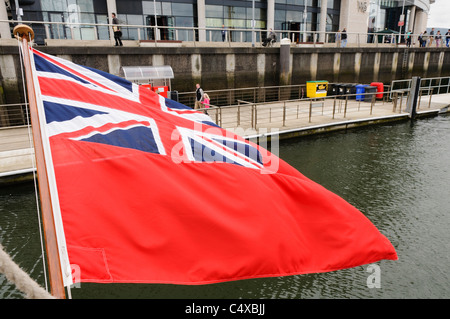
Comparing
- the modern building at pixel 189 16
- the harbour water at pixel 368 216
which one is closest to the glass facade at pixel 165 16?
the modern building at pixel 189 16

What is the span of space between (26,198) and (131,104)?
6.64 m

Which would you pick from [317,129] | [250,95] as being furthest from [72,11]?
[317,129]

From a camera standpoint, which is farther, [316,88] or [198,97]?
[316,88]

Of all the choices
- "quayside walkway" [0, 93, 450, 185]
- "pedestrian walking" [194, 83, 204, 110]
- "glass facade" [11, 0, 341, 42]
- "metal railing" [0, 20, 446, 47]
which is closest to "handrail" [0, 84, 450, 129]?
"quayside walkway" [0, 93, 450, 185]

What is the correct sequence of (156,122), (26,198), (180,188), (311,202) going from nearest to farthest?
(180,188)
(311,202)
(156,122)
(26,198)

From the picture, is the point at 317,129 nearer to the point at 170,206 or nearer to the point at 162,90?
the point at 162,90

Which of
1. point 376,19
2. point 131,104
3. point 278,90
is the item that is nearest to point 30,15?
point 278,90

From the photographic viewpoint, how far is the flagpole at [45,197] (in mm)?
1896

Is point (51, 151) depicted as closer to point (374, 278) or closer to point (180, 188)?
point (180, 188)

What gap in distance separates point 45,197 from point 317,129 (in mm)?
13137

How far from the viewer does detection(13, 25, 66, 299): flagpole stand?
6.22ft

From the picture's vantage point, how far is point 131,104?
3.54m

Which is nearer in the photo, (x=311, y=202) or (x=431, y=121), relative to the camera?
(x=311, y=202)

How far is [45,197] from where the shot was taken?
91.2 inches
